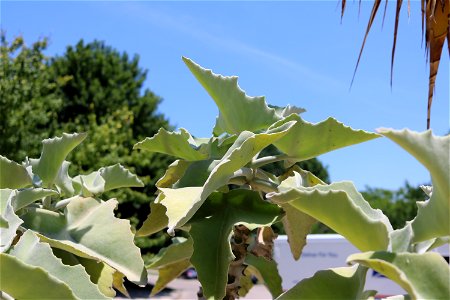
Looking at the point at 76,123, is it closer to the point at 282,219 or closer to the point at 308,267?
the point at 308,267

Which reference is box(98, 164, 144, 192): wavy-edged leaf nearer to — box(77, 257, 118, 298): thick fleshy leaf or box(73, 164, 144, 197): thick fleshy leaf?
box(73, 164, 144, 197): thick fleshy leaf

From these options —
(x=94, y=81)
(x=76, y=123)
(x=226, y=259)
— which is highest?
(x=94, y=81)

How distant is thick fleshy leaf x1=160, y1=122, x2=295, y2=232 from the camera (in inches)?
28.4

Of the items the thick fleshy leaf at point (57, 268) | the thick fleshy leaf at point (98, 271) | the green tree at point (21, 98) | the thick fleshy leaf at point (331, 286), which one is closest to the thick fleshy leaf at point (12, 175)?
the thick fleshy leaf at point (98, 271)

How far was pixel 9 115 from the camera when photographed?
11.7 metres

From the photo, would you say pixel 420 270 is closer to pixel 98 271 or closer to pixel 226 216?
pixel 226 216

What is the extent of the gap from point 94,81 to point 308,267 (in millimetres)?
10141

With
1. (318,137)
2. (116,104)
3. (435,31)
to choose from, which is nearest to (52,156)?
(318,137)

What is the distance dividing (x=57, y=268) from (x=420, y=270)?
0.37 m

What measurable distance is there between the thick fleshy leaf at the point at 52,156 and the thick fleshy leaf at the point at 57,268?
0.27 m

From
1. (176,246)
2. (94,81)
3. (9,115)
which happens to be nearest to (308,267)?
(9,115)

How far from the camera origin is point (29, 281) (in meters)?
0.58

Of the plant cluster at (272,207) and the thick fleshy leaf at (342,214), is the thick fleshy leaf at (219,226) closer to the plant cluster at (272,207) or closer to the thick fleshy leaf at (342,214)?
the plant cluster at (272,207)

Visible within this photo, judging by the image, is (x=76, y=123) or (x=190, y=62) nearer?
(x=190, y=62)
